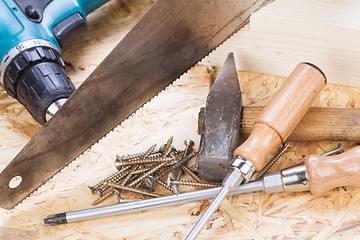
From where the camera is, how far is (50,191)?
1.63m

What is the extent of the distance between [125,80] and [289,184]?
684 millimetres

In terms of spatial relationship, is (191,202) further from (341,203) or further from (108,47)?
(108,47)

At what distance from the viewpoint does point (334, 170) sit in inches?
54.5

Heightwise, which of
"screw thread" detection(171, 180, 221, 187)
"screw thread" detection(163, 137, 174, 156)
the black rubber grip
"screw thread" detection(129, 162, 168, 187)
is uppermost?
the black rubber grip

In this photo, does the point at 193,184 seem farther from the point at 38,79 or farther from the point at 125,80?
→ the point at 38,79

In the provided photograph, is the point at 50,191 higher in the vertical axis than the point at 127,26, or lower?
lower

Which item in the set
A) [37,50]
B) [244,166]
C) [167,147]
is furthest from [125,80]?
[244,166]

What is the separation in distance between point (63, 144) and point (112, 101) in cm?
23

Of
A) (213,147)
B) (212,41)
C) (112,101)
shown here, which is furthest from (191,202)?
(212,41)

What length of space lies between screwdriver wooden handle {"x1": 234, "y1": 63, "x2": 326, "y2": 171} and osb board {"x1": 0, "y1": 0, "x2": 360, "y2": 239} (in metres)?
0.22

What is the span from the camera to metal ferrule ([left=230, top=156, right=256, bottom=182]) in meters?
1.33

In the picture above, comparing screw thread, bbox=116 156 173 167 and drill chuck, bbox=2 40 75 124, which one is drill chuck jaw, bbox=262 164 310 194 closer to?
screw thread, bbox=116 156 173 167

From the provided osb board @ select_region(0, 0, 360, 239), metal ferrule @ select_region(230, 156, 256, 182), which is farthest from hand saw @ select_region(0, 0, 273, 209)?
metal ferrule @ select_region(230, 156, 256, 182)

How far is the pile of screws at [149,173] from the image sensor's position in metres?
1.56
